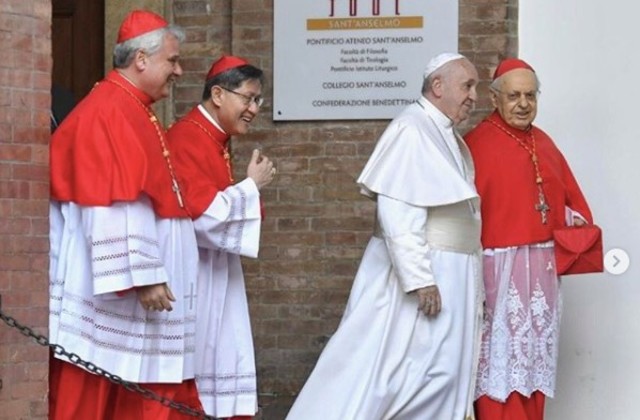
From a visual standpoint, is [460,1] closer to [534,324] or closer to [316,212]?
[316,212]

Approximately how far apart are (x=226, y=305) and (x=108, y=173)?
51.0 inches

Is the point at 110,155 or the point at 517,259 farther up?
the point at 110,155

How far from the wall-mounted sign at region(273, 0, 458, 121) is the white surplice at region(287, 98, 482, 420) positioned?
1732mm

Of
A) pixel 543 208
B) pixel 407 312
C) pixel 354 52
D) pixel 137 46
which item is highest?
pixel 354 52

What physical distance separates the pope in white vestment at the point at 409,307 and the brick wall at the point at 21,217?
1.72m

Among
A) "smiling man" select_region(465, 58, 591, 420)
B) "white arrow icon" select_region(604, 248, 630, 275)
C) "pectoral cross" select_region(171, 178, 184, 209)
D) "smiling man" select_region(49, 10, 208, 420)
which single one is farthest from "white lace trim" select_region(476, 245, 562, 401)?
"pectoral cross" select_region(171, 178, 184, 209)

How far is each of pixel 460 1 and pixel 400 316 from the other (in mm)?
2496

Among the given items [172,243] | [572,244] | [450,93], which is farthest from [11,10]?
[572,244]

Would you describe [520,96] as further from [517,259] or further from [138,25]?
[138,25]

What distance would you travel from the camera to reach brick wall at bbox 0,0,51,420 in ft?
27.5

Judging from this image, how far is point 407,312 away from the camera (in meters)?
9.64

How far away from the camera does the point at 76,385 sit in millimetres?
8508

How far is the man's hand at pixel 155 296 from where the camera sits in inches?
324

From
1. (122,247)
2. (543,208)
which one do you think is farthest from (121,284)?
(543,208)
